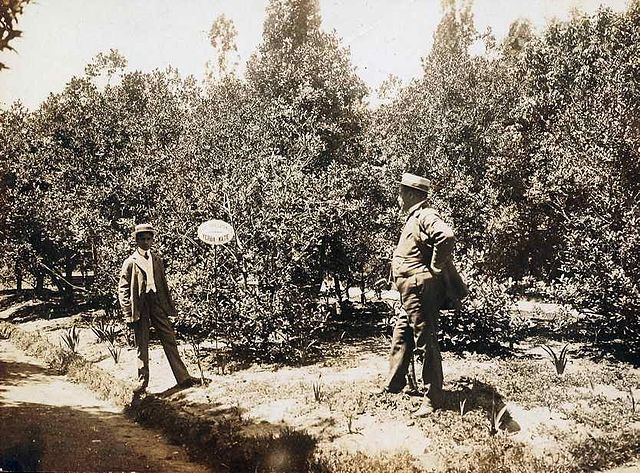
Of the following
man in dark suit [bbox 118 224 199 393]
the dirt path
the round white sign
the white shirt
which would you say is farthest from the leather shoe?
the round white sign

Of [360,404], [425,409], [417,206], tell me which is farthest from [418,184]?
[360,404]

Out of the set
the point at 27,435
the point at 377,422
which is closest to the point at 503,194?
the point at 377,422

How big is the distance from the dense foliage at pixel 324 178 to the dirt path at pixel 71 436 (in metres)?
2.34

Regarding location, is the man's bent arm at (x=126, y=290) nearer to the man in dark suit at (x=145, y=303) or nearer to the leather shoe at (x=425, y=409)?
the man in dark suit at (x=145, y=303)

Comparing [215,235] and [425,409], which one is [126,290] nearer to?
[215,235]

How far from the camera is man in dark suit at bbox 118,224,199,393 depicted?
6480mm

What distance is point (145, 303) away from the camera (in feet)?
21.7

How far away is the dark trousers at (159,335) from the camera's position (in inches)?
255

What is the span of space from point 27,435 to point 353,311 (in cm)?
988

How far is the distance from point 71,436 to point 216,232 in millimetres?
3842

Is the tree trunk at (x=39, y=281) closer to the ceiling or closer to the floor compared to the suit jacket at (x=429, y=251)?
closer to the ceiling

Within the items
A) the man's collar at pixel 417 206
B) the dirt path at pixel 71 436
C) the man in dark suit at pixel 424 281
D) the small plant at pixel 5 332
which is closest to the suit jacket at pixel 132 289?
the dirt path at pixel 71 436

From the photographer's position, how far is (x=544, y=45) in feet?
51.1

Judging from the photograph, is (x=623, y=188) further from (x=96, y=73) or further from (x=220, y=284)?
(x=96, y=73)
